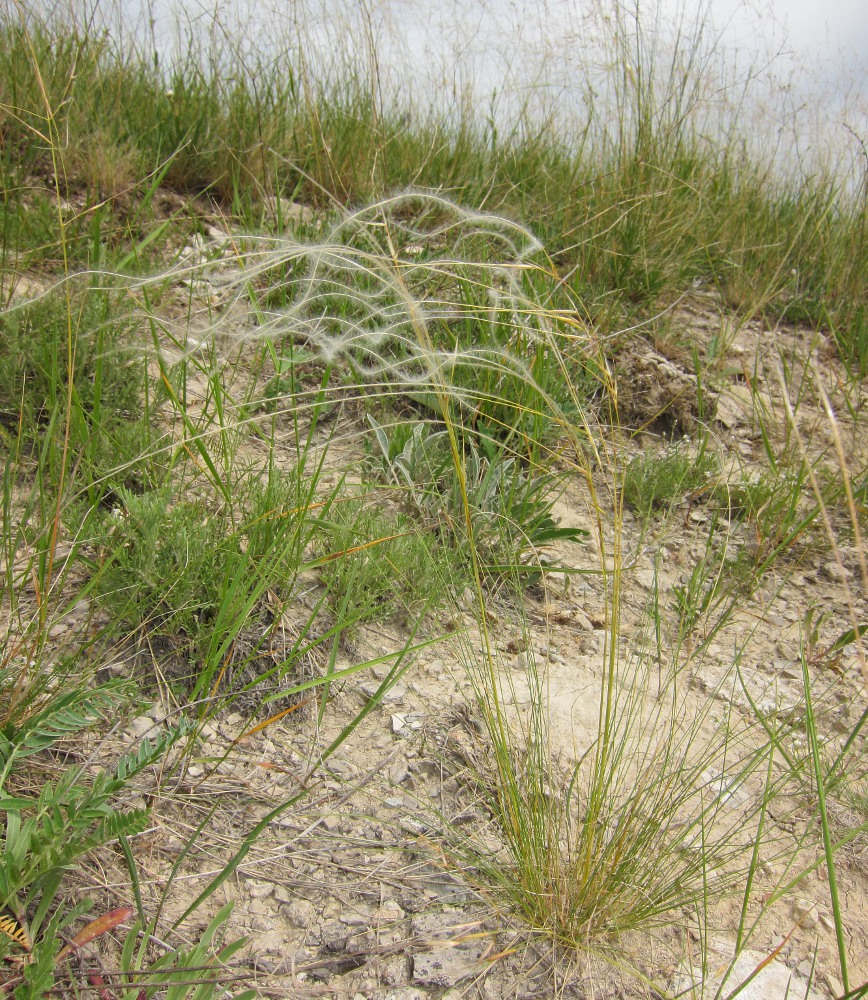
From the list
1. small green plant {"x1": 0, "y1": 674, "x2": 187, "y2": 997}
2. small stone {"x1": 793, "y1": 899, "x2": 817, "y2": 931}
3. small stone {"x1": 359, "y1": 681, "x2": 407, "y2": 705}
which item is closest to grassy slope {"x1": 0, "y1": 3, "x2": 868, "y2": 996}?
small green plant {"x1": 0, "y1": 674, "x2": 187, "y2": 997}

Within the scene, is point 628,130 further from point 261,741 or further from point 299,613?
point 261,741

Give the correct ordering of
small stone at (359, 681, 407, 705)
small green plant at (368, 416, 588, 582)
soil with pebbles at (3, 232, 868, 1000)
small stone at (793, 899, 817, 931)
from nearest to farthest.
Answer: soil with pebbles at (3, 232, 868, 1000)
small stone at (793, 899, 817, 931)
small stone at (359, 681, 407, 705)
small green plant at (368, 416, 588, 582)

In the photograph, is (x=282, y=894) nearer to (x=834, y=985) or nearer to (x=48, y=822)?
(x=48, y=822)

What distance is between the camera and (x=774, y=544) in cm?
249

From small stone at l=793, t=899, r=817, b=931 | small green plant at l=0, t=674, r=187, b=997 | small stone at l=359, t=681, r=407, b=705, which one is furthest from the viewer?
small stone at l=359, t=681, r=407, b=705

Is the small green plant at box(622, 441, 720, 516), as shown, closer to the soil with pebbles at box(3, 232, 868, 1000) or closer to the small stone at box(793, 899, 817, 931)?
the soil with pebbles at box(3, 232, 868, 1000)

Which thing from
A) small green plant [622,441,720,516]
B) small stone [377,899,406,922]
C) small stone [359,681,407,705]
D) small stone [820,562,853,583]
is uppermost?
small green plant [622,441,720,516]

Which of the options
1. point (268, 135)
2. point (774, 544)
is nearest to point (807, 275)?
point (774, 544)

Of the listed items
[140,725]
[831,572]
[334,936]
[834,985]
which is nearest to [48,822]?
[140,725]

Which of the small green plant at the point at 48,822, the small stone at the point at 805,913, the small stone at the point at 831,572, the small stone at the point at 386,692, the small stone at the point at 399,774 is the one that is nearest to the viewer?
the small green plant at the point at 48,822

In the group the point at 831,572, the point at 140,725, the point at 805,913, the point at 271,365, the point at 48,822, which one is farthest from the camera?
the point at 271,365

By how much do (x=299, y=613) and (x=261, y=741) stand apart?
0.36 metres

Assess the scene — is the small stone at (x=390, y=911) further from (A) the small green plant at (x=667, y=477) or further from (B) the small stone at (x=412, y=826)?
(A) the small green plant at (x=667, y=477)

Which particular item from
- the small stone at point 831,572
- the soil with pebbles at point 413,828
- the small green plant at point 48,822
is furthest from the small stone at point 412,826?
the small stone at point 831,572
